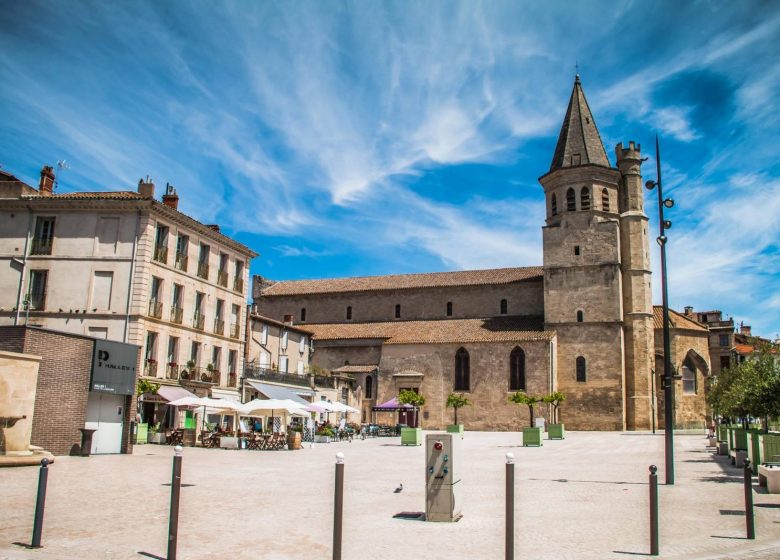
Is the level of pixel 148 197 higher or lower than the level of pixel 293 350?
higher

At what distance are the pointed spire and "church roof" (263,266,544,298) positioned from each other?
8877 millimetres

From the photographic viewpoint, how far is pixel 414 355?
165 ft

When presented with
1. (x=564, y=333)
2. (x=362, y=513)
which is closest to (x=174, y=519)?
(x=362, y=513)

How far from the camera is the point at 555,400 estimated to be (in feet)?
146

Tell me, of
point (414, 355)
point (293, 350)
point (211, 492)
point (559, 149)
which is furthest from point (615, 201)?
point (211, 492)

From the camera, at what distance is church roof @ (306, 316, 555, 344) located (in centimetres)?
4884

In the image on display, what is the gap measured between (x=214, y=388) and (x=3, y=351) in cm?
1748

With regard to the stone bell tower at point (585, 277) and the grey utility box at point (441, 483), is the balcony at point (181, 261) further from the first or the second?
the stone bell tower at point (585, 277)

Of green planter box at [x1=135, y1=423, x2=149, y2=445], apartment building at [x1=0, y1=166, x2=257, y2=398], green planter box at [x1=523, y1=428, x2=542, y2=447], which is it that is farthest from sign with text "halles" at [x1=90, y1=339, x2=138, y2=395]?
green planter box at [x1=523, y1=428, x2=542, y2=447]

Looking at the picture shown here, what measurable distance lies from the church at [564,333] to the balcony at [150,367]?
23.0 metres

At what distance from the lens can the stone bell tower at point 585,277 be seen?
154ft

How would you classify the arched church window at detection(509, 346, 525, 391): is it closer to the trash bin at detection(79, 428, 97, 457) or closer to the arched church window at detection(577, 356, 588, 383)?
the arched church window at detection(577, 356, 588, 383)

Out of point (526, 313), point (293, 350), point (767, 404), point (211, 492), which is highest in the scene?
point (526, 313)

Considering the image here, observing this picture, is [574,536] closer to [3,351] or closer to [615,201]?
[3,351]
